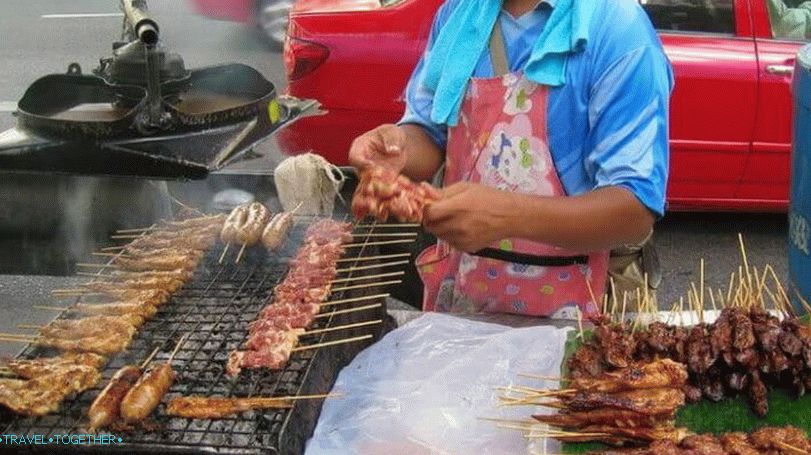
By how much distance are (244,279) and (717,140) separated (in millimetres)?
4507

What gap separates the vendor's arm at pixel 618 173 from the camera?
2.88 metres

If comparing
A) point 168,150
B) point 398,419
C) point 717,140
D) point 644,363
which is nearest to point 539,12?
point 644,363

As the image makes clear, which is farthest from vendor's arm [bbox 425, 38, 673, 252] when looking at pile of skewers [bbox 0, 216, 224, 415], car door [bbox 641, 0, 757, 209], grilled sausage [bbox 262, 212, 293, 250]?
car door [bbox 641, 0, 757, 209]

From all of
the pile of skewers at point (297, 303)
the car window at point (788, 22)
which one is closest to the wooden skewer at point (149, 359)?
the pile of skewers at point (297, 303)

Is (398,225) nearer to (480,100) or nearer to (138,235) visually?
(480,100)

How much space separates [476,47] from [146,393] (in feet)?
5.16

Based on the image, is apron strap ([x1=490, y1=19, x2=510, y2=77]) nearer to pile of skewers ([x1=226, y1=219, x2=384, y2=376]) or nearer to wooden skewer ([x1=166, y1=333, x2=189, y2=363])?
pile of skewers ([x1=226, y1=219, x2=384, y2=376])

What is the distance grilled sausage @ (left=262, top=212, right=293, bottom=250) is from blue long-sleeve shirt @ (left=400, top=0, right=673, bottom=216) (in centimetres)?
143

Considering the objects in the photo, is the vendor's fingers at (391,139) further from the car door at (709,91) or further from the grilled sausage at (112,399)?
the car door at (709,91)

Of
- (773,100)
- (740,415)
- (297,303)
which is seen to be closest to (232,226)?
(297,303)

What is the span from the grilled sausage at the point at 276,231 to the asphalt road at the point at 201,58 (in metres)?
3.53

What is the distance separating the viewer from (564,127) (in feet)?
10.3

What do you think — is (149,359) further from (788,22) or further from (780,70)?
(788,22)

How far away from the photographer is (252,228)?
163 inches
